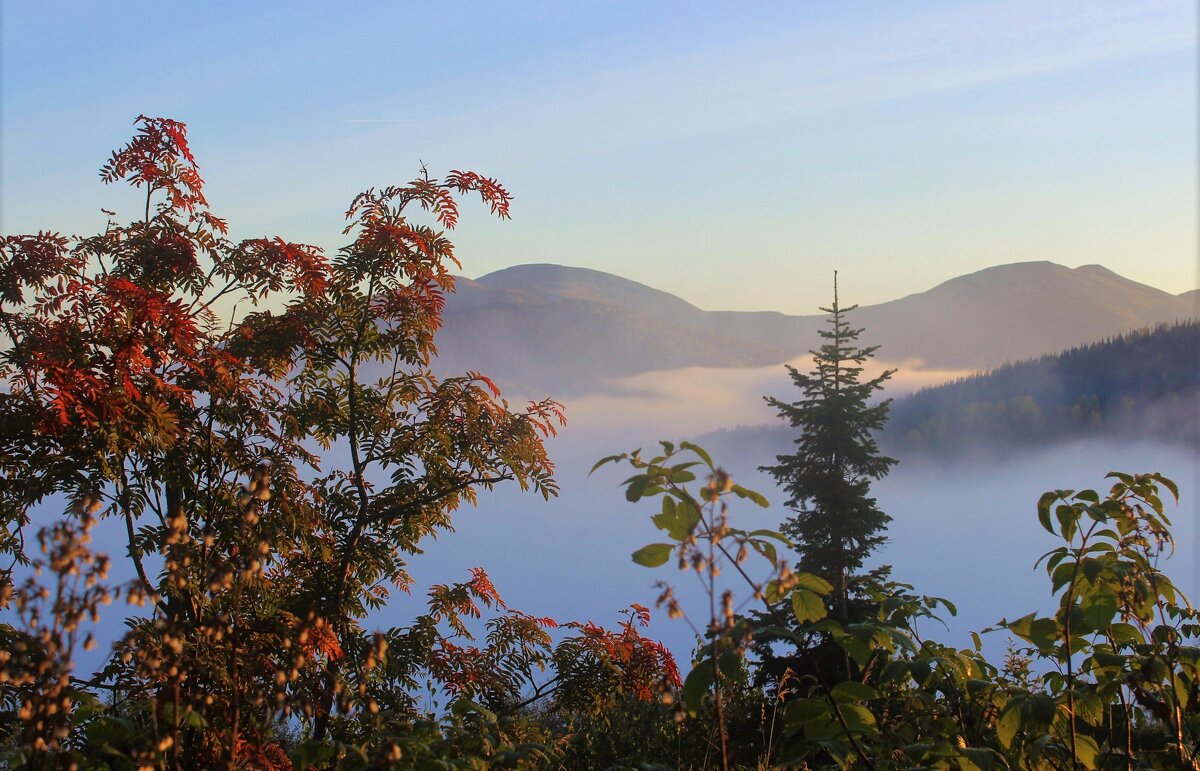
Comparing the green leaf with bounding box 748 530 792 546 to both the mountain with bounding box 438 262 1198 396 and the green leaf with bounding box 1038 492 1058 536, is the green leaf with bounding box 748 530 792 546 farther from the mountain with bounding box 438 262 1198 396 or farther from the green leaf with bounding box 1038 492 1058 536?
the mountain with bounding box 438 262 1198 396

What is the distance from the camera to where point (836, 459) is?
1454 centimetres

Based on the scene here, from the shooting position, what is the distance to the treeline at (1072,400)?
4325 cm

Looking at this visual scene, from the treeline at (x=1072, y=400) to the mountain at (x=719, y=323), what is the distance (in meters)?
20.0

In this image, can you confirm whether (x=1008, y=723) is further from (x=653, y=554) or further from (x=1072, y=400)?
(x=1072, y=400)

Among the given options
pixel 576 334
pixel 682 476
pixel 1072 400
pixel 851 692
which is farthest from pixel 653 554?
pixel 576 334

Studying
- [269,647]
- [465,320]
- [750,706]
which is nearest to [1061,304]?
[465,320]

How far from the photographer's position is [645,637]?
6277mm

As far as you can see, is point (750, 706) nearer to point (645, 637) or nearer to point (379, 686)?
point (645, 637)

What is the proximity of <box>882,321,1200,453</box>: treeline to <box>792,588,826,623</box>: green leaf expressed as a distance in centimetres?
4693

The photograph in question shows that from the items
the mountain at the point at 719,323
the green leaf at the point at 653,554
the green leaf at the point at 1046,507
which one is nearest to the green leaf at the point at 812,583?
the green leaf at the point at 653,554

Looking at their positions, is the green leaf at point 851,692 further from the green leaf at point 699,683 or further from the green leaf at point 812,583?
the green leaf at point 699,683

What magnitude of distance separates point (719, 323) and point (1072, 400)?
200 feet

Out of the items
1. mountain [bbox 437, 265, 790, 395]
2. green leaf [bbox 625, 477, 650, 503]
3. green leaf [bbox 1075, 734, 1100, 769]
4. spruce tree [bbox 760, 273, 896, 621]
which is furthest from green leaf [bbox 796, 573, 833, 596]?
mountain [bbox 437, 265, 790, 395]

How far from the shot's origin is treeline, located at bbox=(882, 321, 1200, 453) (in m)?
43.2
